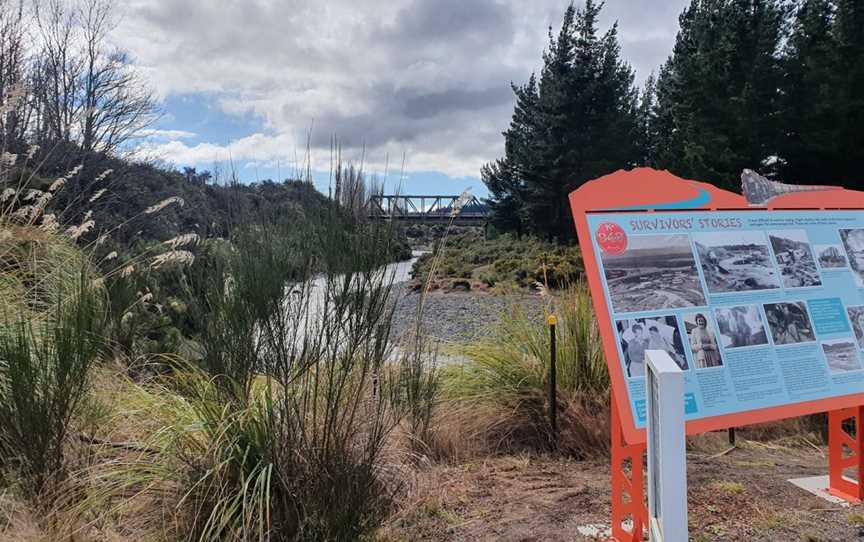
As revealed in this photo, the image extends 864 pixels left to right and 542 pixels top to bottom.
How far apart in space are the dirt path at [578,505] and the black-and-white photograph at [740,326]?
100 centimetres

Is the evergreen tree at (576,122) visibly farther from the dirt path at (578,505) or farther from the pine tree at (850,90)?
the dirt path at (578,505)

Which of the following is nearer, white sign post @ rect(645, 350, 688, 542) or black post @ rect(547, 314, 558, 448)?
white sign post @ rect(645, 350, 688, 542)

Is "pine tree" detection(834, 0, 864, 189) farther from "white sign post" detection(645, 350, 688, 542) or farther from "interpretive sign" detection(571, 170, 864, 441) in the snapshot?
"white sign post" detection(645, 350, 688, 542)

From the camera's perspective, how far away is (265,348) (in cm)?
293

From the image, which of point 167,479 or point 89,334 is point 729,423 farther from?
point 89,334

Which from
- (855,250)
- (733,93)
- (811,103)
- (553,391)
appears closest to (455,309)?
(733,93)

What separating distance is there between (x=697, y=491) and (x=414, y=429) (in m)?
1.88

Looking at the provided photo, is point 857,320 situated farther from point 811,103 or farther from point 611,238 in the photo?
point 811,103

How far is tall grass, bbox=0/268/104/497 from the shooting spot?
3.10 metres

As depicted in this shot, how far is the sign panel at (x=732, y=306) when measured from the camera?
3068 millimetres

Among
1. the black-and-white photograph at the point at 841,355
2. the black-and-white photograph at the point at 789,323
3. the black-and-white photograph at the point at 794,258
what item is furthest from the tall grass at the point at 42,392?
the black-and-white photograph at the point at 841,355

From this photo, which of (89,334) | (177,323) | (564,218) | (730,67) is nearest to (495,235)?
(564,218)

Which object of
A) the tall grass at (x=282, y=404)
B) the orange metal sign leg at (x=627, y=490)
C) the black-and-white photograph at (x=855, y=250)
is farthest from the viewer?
the black-and-white photograph at (x=855, y=250)

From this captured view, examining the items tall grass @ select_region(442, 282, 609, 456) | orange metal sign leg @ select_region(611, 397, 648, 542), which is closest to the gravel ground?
tall grass @ select_region(442, 282, 609, 456)
